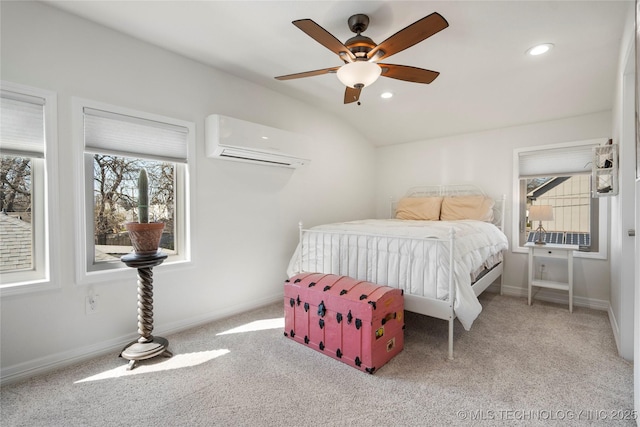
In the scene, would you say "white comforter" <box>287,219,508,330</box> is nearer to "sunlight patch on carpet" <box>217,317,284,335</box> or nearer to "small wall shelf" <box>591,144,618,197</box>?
"sunlight patch on carpet" <box>217,317,284,335</box>

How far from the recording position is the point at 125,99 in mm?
2367

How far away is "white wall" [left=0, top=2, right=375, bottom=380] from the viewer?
1979mm

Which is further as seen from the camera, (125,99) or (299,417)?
(125,99)

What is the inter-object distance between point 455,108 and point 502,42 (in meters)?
1.26

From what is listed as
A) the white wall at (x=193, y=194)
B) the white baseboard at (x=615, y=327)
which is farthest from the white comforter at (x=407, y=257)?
the white baseboard at (x=615, y=327)

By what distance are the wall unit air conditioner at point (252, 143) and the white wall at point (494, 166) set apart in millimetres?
1974

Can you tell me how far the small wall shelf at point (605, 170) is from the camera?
242 cm

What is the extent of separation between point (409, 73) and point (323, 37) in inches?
27.5

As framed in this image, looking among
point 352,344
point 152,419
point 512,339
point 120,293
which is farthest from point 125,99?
point 512,339

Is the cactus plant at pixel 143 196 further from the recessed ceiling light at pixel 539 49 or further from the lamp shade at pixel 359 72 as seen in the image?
the recessed ceiling light at pixel 539 49

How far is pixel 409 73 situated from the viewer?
6.98 feet

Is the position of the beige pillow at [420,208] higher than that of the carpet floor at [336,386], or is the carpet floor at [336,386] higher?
the beige pillow at [420,208]

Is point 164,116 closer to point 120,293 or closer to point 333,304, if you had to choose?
point 120,293

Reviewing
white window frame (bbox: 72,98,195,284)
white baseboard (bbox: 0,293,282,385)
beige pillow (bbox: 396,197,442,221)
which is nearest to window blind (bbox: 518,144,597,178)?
beige pillow (bbox: 396,197,442,221)
